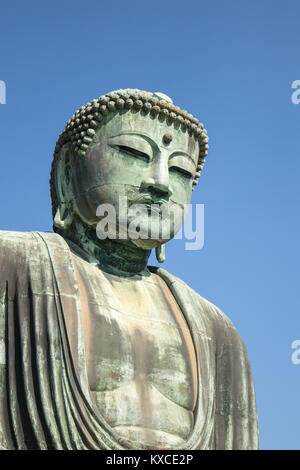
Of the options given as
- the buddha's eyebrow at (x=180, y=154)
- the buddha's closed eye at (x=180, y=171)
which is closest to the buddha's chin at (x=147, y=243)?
the buddha's closed eye at (x=180, y=171)

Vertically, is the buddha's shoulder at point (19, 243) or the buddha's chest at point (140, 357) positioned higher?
the buddha's shoulder at point (19, 243)

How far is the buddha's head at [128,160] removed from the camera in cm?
1504

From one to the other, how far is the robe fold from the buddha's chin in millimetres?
752

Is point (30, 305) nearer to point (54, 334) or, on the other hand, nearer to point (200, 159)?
point (54, 334)

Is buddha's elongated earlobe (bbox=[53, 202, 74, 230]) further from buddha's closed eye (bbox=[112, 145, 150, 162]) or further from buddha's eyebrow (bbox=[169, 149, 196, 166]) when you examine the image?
buddha's eyebrow (bbox=[169, 149, 196, 166])

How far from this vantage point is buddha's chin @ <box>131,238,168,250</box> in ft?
49.6

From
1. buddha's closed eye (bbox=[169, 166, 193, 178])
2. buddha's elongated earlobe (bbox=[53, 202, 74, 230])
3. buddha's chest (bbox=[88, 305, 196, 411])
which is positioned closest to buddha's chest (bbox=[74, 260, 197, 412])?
buddha's chest (bbox=[88, 305, 196, 411])

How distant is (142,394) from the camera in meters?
14.2

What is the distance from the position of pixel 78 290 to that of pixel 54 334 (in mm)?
756

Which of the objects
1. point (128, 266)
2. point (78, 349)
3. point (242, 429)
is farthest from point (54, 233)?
point (242, 429)

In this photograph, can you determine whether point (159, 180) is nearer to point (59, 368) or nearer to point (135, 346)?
→ point (135, 346)

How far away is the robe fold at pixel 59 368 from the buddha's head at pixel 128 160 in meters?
0.72

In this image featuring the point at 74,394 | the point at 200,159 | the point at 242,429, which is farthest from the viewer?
the point at 200,159

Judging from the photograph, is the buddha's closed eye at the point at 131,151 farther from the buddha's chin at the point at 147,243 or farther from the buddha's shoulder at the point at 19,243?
the buddha's shoulder at the point at 19,243
